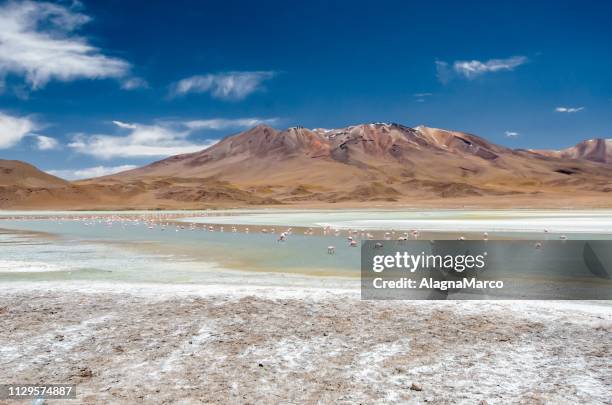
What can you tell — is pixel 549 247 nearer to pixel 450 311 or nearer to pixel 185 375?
pixel 450 311

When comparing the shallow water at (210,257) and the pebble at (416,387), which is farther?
the shallow water at (210,257)

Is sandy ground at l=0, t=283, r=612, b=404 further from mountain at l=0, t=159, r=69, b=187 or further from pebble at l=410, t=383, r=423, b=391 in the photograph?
mountain at l=0, t=159, r=69, b=187

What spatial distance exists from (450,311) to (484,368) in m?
2.62

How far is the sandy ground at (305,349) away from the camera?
18.1 feet

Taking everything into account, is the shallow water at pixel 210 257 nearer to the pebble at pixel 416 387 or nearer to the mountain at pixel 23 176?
the pebble at pixel 416 387

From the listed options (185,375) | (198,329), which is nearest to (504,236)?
(198,329)

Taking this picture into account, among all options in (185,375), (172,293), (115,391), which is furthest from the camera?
(172,293)

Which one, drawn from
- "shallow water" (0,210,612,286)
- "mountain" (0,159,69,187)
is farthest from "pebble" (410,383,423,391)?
"mountain" (0,159,69,187)

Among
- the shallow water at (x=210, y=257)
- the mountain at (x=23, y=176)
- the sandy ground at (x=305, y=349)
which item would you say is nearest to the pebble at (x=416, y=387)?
the sandy ground at (x=305, y=349)

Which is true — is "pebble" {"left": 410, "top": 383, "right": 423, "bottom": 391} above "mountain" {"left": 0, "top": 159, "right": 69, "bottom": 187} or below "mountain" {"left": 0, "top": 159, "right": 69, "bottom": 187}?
below

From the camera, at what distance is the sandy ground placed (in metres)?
5.52

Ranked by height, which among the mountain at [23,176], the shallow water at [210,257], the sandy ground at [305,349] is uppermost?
the mountain at [23,176]

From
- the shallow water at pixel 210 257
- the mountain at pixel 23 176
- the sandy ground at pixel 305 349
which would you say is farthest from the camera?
the mountain at pixel 23 176

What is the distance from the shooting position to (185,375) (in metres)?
5.96
